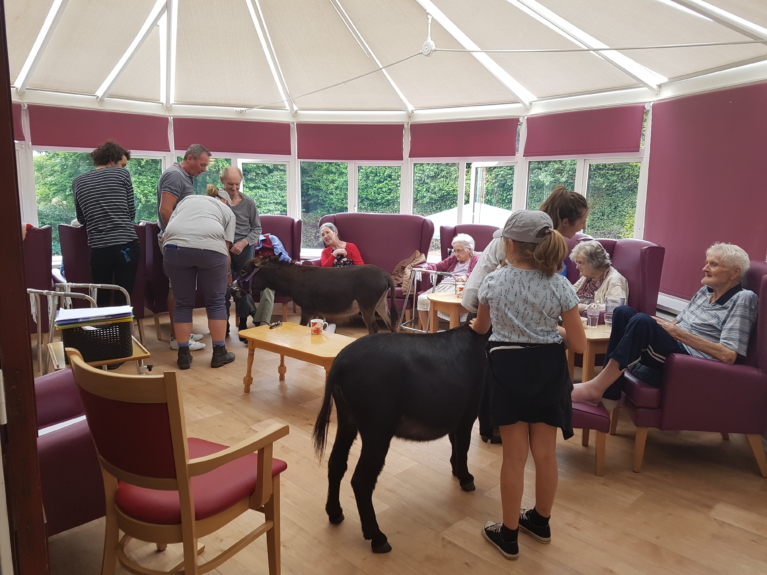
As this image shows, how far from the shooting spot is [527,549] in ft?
7.03

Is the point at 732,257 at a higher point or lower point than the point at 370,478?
higher

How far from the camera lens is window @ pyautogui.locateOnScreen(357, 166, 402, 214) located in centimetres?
720

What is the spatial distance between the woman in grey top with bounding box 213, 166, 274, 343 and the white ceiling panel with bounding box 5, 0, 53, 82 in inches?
83.1

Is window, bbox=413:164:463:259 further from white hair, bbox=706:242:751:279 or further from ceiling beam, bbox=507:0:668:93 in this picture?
white hair, bbox=706:242:751:279

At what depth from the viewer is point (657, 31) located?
162 inches

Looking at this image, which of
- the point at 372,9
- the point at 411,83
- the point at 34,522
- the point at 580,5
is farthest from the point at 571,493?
the point at 411,83

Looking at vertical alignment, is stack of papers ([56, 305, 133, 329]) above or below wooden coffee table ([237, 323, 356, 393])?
above

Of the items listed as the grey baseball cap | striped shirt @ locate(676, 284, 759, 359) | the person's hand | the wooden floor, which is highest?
the grey baseball cap

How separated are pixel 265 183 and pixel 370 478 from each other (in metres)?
5.94

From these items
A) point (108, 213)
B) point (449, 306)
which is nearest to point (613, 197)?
point (449, 306)

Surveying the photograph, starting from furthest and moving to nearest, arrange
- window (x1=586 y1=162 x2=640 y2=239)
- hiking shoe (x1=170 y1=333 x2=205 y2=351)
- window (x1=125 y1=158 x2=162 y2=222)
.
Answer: window (x1=125 y1=158 x2=162 y2=222) < window (x1=586 y1=162 x2=640 y2=239) < hiking shoe (x1=170 y1=333 x2=205 y2=351)

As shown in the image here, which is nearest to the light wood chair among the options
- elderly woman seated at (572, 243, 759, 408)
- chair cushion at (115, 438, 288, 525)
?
chair cushion at (115, 438, 288, 525)

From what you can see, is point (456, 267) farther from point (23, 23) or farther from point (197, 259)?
point (23, 23)

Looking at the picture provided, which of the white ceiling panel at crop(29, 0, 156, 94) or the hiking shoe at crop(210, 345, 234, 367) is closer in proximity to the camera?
the hiking shoe at crop(210, 345, 234, 367)
